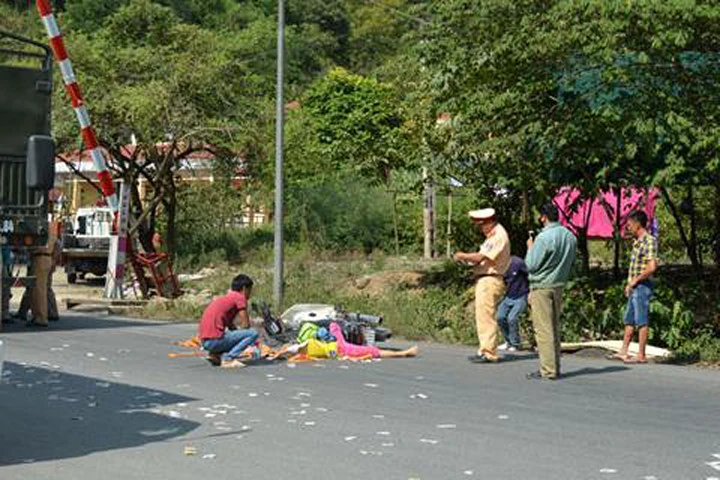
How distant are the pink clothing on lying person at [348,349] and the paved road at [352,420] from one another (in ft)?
1.00

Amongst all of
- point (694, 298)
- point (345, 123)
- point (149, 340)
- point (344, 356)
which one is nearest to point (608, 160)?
point (694, 298)

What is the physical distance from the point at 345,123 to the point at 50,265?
39571mm

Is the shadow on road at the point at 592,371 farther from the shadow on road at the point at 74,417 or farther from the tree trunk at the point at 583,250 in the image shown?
the tree trunk at the point at 583,250

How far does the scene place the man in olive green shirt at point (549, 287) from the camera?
13.2 m

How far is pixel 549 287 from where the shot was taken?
43.9 feet

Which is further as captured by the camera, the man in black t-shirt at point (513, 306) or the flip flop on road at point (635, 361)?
the man in black t-shirt at point (513, 306)

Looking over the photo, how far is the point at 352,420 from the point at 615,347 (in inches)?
252

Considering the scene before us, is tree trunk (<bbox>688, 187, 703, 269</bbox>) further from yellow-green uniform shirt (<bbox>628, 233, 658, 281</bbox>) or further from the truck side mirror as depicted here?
the truck side mirror

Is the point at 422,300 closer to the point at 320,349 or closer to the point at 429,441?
the point at 320,349

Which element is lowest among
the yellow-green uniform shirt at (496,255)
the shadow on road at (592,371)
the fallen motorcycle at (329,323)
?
the shadow on road at (592,371)

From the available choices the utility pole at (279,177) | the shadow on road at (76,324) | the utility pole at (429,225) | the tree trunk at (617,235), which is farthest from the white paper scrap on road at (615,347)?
the utility pole at (429,225)

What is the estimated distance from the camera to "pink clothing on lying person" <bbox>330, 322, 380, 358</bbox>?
50.1 feet

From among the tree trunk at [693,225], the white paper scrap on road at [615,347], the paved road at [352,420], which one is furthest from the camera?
the tree trunk at [693,225]

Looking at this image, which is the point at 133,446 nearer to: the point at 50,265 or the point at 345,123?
the point at 50,265
